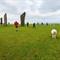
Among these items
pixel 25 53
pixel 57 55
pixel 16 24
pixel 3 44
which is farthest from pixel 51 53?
pixel 16 24

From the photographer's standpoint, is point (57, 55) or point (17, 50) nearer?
point (57, 55)

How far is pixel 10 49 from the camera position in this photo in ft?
75.0

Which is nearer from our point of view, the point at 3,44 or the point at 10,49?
the point at 10,49

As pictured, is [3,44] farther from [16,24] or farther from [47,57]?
[16,24]

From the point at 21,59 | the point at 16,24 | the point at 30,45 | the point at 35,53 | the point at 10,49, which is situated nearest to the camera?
the point at 21,59

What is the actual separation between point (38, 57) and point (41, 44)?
15.5ft

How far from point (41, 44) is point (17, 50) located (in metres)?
3.39

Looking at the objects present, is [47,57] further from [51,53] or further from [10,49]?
[10,49]

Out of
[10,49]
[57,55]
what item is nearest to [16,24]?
[10,49]

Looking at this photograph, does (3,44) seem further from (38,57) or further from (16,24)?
(16,24)

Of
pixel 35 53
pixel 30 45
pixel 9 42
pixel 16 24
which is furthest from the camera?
pixel 16 24

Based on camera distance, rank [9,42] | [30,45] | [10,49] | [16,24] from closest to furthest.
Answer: [10,49] < [30,45] < [9,42] < [16,24]

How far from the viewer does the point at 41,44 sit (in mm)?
24891

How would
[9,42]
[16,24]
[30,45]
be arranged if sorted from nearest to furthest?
[30,45] < [9,42] < [16,24]
